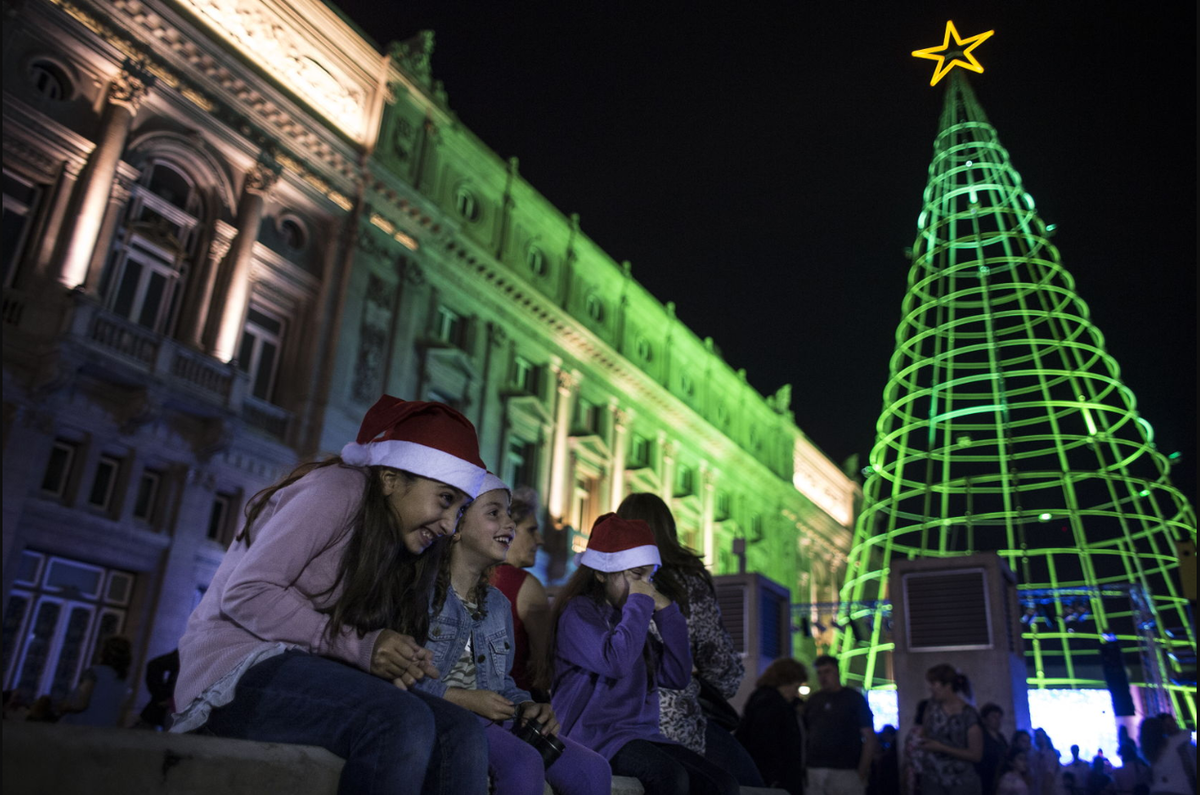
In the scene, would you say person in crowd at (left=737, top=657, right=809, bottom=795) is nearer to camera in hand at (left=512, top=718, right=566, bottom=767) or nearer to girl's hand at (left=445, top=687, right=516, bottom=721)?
camera in hand at (left=512, top=718, right=566, bottom=767)

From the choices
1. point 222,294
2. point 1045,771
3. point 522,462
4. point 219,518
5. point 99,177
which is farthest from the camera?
point 522,462

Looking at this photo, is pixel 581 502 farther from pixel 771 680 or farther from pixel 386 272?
pixel 771 680

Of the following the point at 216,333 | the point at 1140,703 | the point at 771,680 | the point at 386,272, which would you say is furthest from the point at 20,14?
the point at 1140,703

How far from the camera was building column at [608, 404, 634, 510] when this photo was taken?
32969mm

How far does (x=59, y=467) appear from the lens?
651 inches

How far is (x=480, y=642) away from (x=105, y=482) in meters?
16.4

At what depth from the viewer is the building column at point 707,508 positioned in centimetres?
3822

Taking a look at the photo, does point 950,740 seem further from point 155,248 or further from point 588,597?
point 155,248

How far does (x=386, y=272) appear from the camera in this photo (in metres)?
24.4

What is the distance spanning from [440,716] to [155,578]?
17090 millimetres

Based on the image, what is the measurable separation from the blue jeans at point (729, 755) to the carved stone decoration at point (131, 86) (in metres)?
18.4

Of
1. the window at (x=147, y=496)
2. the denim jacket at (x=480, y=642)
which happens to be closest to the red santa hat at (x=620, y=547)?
the denim jacket at (x=480, y=642)

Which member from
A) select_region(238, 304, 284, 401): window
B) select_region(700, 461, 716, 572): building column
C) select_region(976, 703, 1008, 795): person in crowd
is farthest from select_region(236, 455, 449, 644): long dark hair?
select_region(700, 461, 716, 572): building column

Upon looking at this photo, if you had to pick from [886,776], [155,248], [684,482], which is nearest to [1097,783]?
[886,776]
